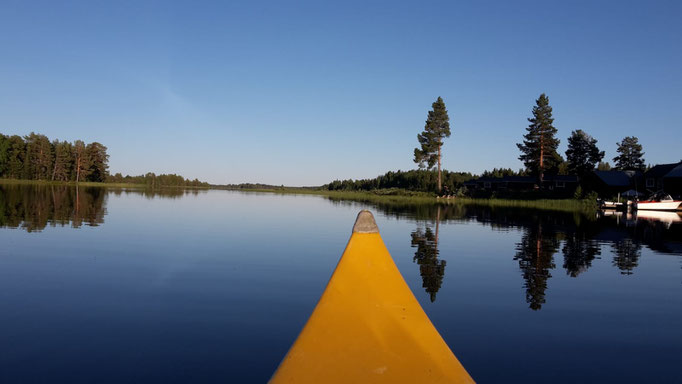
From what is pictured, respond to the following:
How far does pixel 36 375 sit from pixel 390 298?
13.4ft

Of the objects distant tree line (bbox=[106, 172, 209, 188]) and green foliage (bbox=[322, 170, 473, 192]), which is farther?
distant tree line (bbox=[106, 172, 209, 188])

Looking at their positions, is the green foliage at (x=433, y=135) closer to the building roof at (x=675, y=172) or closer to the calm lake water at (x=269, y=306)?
the building roof at (x=675, y=172)

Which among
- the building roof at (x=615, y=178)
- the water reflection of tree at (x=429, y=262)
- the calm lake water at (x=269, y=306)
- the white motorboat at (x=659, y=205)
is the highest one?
the building roof at (x=615, y=178)

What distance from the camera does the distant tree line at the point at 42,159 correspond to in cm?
9900

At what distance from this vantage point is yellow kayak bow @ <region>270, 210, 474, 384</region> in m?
3.42

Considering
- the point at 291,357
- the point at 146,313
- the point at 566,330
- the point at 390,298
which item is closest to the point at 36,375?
the point at 146,313

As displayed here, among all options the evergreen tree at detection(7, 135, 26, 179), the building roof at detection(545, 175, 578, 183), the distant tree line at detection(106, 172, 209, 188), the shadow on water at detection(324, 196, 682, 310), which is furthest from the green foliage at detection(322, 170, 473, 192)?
the evergreen tree at detection(7, 135, 26, 179)

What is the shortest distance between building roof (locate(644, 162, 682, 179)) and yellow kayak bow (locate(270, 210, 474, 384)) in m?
66.4

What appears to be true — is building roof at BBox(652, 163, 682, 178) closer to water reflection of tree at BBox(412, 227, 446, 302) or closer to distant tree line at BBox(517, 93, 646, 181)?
distant tree line at BBox(517, 93, 646, 181)

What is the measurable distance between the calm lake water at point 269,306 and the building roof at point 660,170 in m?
51.3

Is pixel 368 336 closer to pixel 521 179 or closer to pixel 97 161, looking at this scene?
pixel 521 179

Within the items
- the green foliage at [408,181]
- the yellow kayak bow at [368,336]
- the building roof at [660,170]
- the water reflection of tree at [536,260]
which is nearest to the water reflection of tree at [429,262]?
the water reflection of tree at [536,260]

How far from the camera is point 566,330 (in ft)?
21.6

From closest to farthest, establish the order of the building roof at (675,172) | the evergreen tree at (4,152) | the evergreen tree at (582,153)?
the building roof at (675,172), the evergreen tree at (582,153), the evergreen tree at (4,152)
